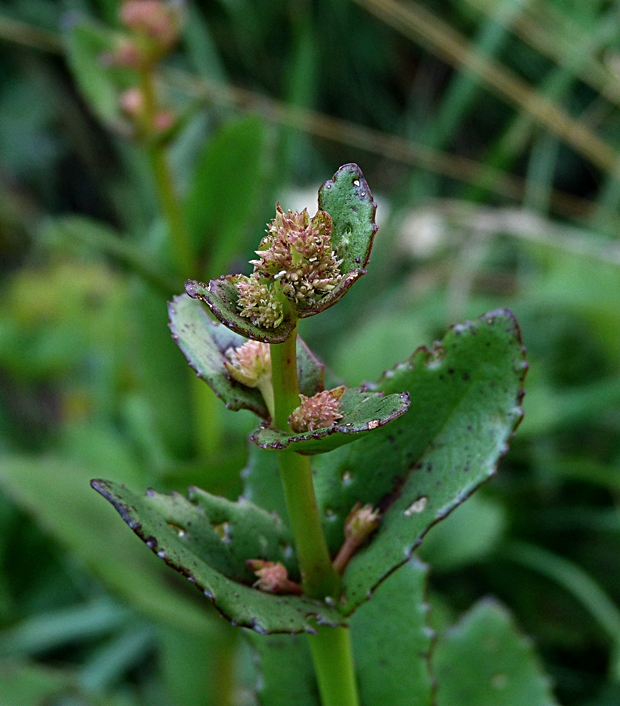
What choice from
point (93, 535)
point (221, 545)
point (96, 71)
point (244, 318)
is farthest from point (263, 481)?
point (96, 71)

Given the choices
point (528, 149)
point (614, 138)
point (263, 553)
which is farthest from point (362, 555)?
point (528, 149)

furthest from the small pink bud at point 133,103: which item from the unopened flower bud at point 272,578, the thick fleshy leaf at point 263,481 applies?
the unopened flower bud at point 272,578

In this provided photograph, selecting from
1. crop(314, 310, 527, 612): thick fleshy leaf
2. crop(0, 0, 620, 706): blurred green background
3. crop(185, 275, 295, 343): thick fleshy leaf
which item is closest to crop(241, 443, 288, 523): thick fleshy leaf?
crop(314, 310, 527, 612): thick fleshy leaf

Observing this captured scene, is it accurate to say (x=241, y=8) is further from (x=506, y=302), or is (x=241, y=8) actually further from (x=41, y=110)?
(x=506, y=302)

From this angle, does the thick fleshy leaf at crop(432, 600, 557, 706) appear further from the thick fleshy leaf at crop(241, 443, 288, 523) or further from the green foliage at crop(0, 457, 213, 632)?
the green foliage at crop(0, 457, 213, 632)

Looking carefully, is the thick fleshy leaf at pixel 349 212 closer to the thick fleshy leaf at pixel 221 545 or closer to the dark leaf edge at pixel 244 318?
the dark leaf edge at pixel 244 318

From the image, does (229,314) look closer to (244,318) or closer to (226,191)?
→ (244,318)
